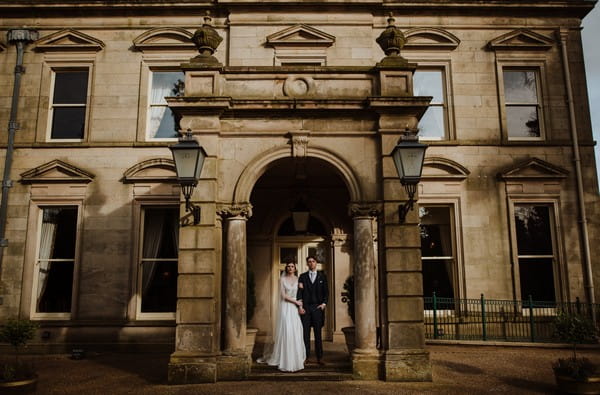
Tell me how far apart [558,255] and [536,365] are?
4.41m

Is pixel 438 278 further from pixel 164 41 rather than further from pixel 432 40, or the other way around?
pixel 164 41

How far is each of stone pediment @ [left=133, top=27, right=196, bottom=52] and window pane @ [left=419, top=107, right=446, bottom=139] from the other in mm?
7244

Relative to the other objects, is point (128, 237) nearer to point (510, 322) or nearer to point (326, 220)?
point (326, 220)

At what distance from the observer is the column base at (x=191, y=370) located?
25.1 ft

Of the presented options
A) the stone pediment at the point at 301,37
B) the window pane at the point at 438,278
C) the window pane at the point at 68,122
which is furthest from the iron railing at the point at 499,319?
the window pane at the point at 68,122

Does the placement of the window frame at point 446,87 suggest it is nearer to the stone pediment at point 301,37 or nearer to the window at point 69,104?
the stone pediment at point 301,37

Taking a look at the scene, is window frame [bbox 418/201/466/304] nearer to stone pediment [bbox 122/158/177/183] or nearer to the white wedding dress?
the white wedding dress

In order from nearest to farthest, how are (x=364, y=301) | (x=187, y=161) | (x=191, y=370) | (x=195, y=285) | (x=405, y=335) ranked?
1. (x=191, y=370)
2. (x=187, y=161)
3. (x=405, y=335)
4. (x=195, y=285)
5. (x=364, y=301)

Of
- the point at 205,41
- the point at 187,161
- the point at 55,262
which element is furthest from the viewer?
the point at 55,262

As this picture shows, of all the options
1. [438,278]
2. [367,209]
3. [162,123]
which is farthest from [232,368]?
[162,123]

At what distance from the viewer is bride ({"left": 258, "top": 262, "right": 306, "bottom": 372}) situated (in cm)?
823

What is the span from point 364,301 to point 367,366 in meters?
1.09

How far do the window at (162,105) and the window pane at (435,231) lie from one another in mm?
7729

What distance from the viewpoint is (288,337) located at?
8414 mm
